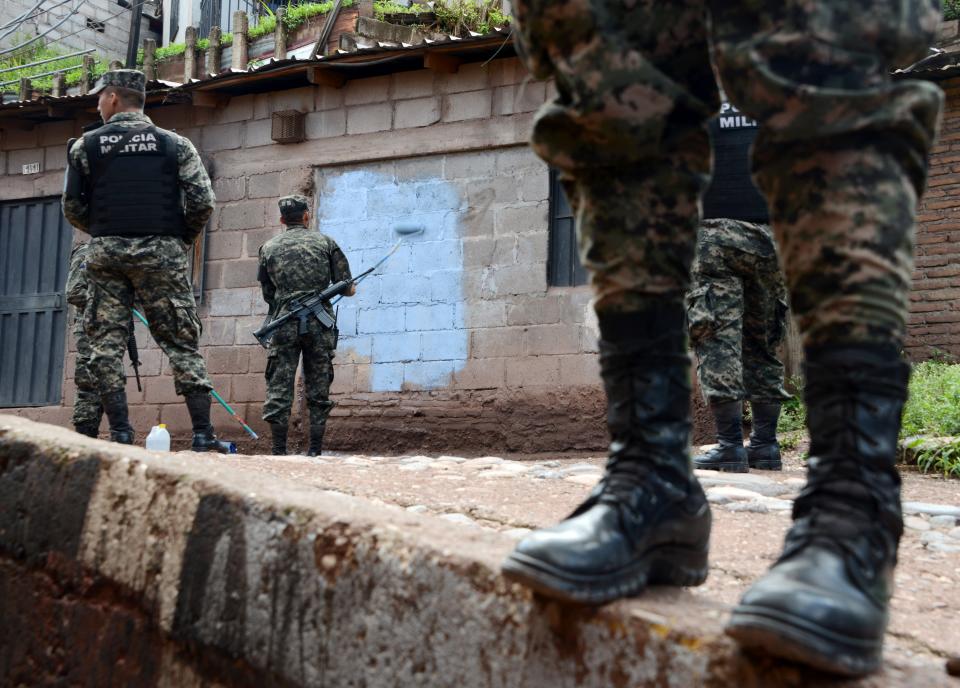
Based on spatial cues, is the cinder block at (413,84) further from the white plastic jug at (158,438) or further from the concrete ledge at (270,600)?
the concrete ledge at (270,600)

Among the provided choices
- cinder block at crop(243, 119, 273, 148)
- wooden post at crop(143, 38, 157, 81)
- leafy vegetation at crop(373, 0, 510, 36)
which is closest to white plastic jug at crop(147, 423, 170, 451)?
cinder block at crop(243, 119, 273, 148)

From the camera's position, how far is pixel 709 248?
165 inches

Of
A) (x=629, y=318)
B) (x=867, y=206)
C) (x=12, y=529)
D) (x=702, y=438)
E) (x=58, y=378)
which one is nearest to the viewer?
(x=867, y=206)

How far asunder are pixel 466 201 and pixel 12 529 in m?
5.91

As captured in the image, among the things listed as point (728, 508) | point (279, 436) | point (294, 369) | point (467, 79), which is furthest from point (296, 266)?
point (728, 508)

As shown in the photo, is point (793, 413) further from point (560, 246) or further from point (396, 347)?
point (396, 347)

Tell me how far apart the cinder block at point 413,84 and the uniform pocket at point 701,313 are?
447cm

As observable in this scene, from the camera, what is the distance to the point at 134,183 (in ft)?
17.7

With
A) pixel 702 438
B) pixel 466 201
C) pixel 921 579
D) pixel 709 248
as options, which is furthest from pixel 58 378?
pixel 921 579

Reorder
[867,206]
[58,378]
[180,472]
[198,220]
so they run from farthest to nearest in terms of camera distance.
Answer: [58,378] → [198,220] → [180,472] → [867,206]

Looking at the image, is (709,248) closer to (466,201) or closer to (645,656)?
(645,656)

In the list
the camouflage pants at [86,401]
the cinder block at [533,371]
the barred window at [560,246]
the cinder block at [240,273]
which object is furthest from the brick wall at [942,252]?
the camouflage pants at [86,401]

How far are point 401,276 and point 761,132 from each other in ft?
22.6

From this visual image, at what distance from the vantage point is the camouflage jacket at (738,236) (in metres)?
4.20
